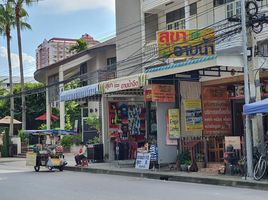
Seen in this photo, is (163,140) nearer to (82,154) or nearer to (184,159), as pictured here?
(184,159)

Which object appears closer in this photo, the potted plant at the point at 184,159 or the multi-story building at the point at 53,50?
the potted plant at the point at 184,159

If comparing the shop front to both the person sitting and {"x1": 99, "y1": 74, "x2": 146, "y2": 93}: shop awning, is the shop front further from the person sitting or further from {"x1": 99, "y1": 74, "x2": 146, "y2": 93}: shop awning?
{"x1": 99, "y1": 74, "x2": 146, "y2": 93}: shop awning

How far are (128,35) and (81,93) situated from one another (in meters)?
6.82

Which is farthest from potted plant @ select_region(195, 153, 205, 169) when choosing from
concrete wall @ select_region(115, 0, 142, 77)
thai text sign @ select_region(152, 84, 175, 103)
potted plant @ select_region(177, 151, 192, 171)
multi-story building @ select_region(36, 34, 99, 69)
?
multi-story building @ select_region(36, 34, 99, 69)

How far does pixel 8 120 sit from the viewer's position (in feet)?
145

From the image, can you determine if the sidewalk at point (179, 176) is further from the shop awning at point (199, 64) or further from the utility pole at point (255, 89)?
the shop awning at point (199, 64)

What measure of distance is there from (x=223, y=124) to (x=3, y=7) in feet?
78.1

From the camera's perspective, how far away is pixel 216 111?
22.4 metres

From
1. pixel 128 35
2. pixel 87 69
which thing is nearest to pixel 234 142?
pixel 128 35

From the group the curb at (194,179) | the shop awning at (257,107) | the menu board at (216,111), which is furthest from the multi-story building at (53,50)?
the shop awning at (257,107)

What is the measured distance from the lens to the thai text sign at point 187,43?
19.5 metres

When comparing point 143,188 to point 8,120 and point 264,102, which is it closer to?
point 264,102

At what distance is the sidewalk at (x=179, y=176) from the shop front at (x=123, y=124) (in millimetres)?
1478

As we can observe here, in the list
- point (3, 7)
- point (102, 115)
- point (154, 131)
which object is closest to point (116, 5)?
point (102, 115)
